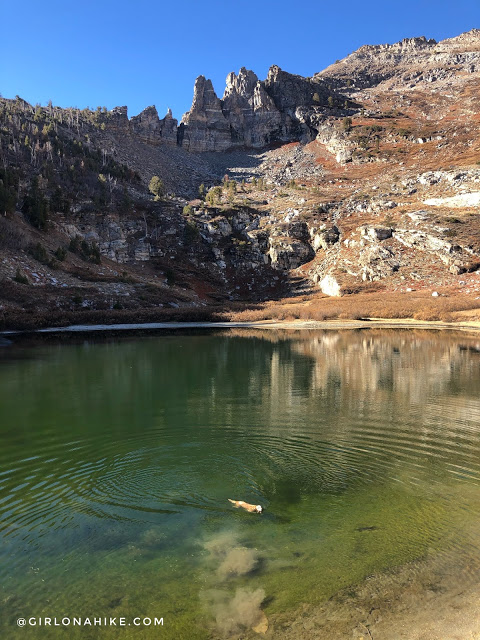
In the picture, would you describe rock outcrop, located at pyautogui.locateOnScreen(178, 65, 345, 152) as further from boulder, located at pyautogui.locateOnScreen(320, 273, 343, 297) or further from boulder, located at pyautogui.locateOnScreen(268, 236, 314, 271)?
boulder, located at pyautogui.locateOnScreen(320, 273, 343, 297)

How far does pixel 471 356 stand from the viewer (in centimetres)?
2673

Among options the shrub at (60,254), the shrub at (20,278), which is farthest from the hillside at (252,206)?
the shrub at (60,254)

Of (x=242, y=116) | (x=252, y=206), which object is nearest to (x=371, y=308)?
(x=252, y=206)

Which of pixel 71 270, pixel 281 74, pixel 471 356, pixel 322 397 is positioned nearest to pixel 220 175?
pixel 281 74

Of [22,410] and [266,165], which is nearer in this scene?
[22,410]

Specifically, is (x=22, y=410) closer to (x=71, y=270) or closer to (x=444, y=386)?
(x=444, y=386)

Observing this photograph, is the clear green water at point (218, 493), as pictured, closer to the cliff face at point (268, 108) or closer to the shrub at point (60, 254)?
the shrub at point (60, 254)

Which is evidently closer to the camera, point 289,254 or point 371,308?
point 371,308

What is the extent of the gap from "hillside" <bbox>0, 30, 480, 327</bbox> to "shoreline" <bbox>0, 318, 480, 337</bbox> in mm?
1471

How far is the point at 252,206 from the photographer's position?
87.1 metres

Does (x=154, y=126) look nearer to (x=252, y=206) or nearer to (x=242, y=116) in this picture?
(x=242, y=116)

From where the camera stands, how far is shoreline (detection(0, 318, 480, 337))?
145 feet

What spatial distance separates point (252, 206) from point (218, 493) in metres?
83.1

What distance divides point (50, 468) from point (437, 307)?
153 feet
